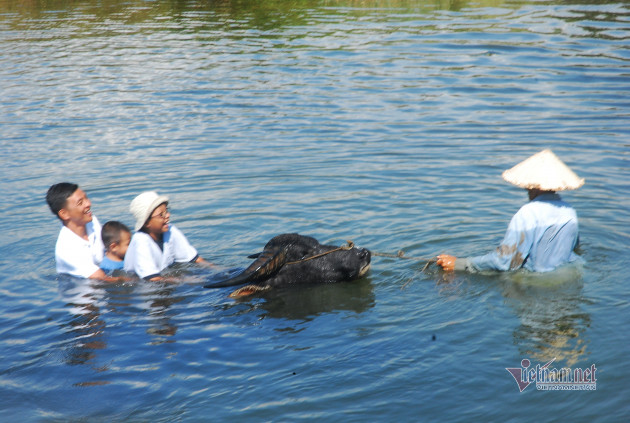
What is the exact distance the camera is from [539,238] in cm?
633

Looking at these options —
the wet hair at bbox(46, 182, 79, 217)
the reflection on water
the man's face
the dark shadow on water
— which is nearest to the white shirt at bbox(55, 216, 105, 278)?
the man's face

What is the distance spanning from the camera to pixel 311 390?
539 cm

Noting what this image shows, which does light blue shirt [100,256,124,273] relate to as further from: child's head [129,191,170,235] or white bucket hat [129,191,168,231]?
white bucket hat [129,191,168,231]

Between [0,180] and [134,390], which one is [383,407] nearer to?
[134,390]

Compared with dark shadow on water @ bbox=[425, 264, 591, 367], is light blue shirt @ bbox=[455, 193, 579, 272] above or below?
above

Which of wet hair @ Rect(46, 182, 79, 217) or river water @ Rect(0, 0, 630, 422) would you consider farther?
wet hair @ Rect(46, 182, 79, 217)

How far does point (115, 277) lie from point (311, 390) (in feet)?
10.8

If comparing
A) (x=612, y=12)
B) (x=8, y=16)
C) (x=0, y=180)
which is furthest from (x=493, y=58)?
(x=8, y=16)

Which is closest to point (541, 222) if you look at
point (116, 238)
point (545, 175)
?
point (545, 175)

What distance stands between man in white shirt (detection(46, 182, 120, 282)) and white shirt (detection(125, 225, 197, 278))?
1.44 feet

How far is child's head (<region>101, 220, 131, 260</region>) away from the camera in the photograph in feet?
26.0

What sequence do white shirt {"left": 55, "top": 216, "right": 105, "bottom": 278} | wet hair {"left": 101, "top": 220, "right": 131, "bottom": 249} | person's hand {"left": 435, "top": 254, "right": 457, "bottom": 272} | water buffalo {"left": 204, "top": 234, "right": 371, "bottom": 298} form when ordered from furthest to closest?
1. wet hair {"left": 101, "top": 220, "right": 131, "bottom": 249}
2. white shirt {"left": 55, "top": 216, "right": 105, "bottom": 278}
3. person's hand {"left": 435, "top": 254, "right": 457, "bottom": 272}
4. water buffalo {"left": 204, "top": 234, "right": 371, "bottom": 298}

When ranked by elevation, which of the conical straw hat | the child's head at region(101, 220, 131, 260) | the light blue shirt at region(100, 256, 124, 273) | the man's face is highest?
the conical straw hat

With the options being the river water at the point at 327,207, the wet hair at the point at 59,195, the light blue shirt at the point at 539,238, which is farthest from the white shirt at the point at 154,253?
the light blue shirt at the point at 539,238
